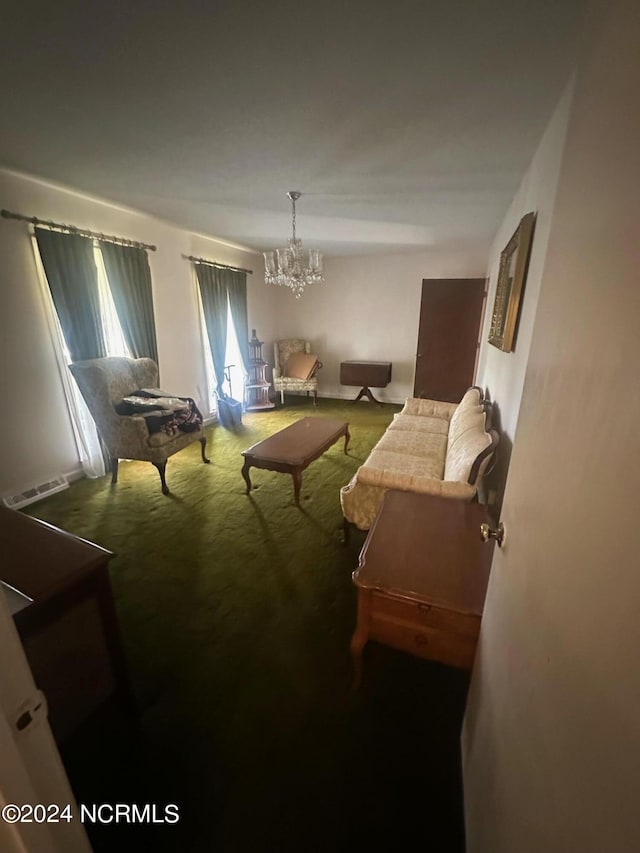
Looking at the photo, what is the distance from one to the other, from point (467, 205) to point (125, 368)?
129 inches

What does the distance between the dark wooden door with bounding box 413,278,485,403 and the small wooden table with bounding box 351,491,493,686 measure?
3.96 metres

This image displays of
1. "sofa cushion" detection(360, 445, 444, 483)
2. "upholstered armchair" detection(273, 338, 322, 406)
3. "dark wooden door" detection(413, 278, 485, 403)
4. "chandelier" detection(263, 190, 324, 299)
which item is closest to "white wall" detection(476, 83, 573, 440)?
"sofa cushion" detection(360, 445, 444, 483)

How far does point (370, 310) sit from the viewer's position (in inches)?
222

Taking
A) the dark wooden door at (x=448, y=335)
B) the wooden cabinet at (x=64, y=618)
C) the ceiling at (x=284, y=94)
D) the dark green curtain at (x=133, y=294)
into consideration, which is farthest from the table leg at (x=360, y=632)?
the dark wooden door at (x=448, y=335)

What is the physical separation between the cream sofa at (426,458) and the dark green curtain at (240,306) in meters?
2.74

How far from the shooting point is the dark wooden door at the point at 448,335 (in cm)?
471

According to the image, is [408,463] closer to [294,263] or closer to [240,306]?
[294,263]

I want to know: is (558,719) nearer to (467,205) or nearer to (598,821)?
(598,821)

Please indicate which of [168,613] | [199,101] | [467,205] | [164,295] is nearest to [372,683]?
[168,613]

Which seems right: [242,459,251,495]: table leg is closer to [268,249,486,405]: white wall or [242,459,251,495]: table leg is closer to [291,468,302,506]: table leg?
[291,468,302,506]: table leg

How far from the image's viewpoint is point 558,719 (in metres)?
0.50

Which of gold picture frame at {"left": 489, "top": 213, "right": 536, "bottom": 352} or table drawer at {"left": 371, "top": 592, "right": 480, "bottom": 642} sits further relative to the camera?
gold picture frame at {"left": 489, "top": 213, "right": 536, "bottom": 352}

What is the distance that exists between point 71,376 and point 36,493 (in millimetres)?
990

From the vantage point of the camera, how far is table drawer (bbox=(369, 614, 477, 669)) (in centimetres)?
116
